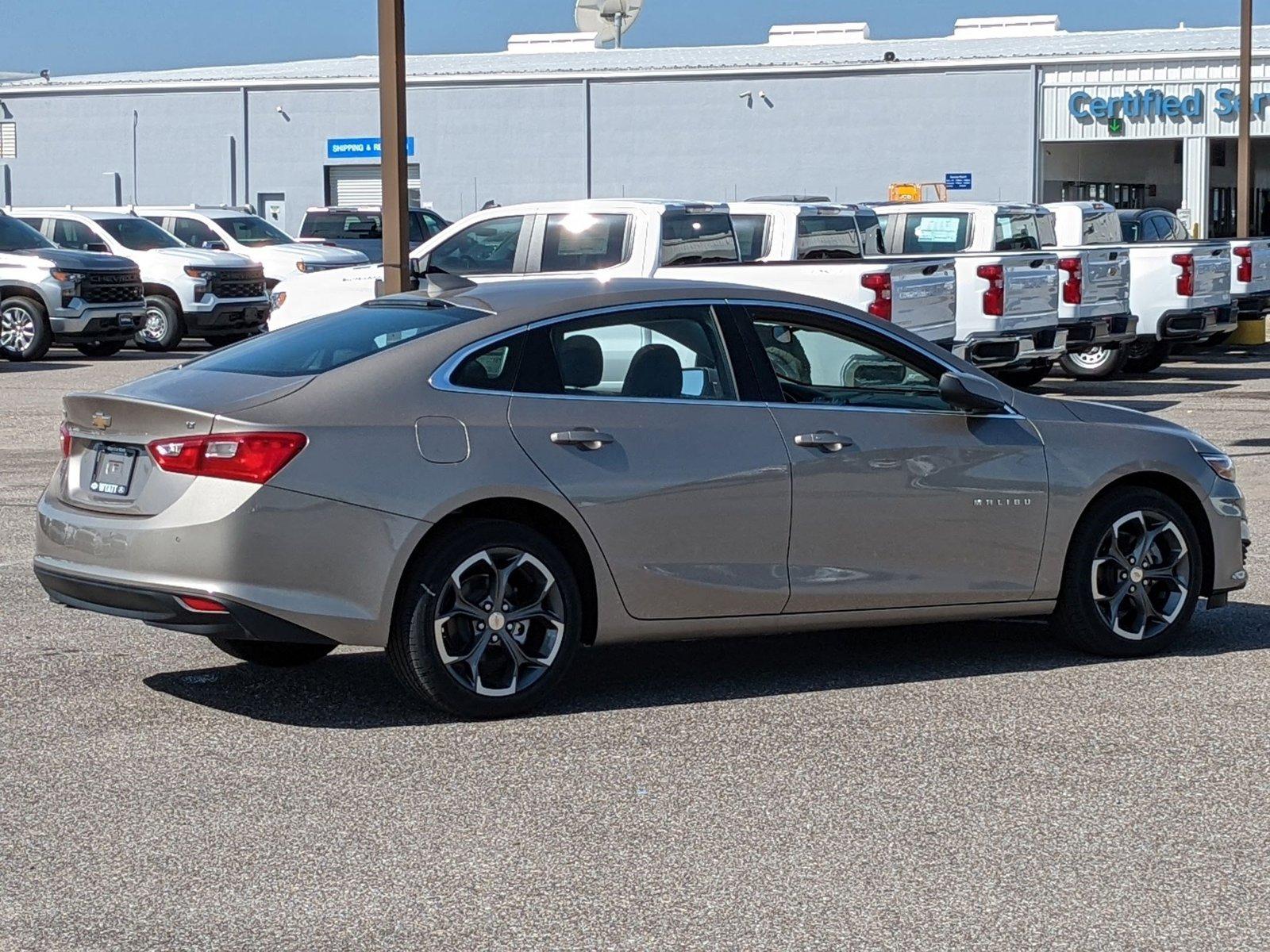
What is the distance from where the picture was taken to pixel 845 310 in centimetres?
745

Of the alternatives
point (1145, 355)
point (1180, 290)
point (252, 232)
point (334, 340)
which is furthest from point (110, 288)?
point (334, 340)

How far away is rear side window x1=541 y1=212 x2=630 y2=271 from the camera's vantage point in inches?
643

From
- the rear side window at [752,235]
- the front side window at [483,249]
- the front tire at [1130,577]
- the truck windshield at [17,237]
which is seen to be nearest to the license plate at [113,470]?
the front tire at [1130,577]

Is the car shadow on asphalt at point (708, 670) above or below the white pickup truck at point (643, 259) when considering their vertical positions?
below

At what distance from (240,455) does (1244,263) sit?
770 inches

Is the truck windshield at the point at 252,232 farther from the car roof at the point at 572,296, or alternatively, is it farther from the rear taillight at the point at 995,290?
the car roof at the point at 572,296

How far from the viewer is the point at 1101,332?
20.3 metres

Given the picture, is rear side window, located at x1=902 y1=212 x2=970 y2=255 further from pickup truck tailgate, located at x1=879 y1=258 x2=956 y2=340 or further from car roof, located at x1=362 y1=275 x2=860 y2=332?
car roof, located at x1=362 y1=275 x2=860 y2=332

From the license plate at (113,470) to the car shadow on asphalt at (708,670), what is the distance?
0.86 metres

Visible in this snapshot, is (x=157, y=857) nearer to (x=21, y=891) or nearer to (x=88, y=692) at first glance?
(x=21, y=891)

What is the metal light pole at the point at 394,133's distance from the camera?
14805mm

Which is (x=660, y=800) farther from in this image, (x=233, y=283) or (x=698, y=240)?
(x=233, y=283)

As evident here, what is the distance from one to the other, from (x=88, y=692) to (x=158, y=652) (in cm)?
73

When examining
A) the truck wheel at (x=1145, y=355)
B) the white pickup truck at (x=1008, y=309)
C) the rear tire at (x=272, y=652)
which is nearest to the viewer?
the rear tire at (x=272, y=652)
